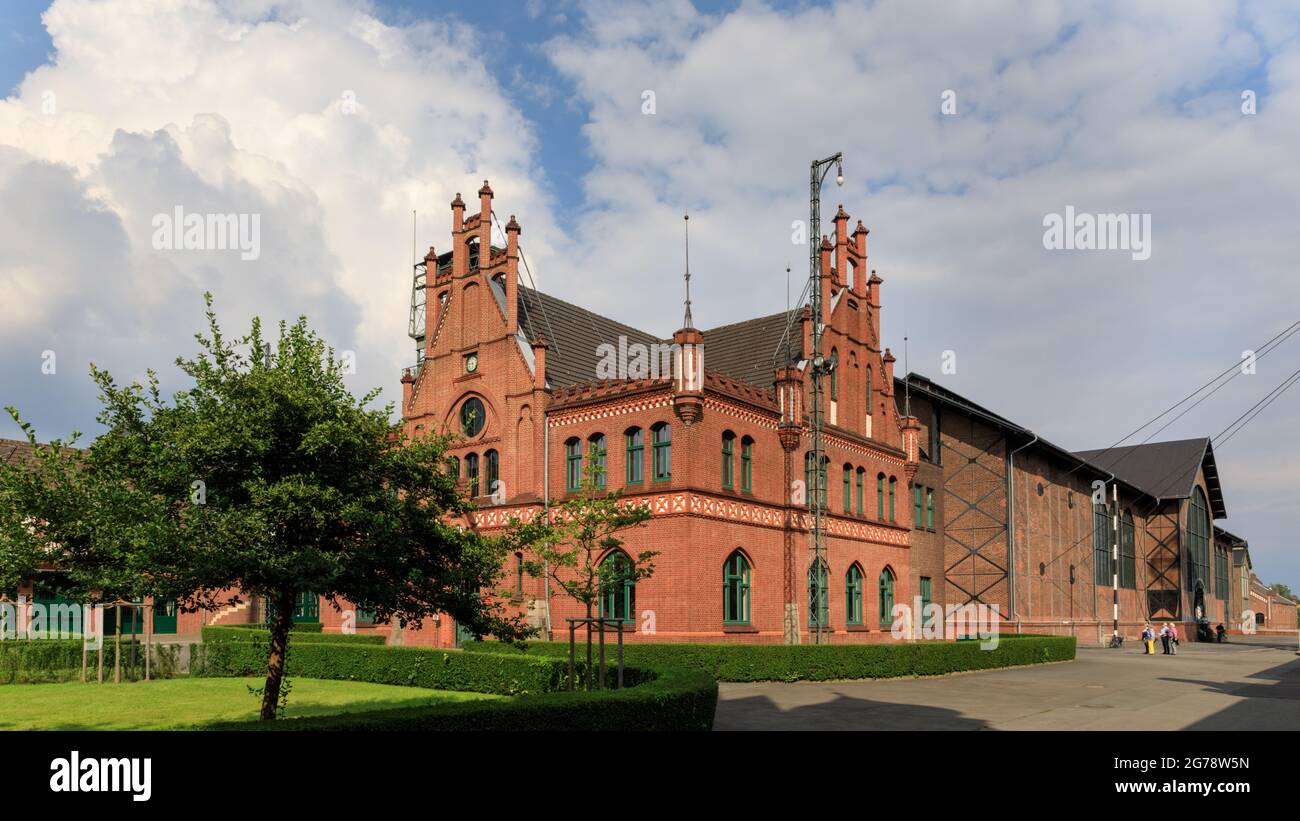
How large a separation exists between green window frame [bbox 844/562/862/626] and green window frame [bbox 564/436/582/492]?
1236 cm

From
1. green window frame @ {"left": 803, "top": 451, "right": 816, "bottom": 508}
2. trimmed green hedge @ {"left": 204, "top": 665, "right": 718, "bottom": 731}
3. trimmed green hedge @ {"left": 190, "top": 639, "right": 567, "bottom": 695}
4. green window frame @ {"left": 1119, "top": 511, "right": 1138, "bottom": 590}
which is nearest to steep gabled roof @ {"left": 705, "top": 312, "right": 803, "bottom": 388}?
green window frame @ {"left": 803, "top": 451, "right": 816, "bottom": 508}

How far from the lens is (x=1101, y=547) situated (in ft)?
227

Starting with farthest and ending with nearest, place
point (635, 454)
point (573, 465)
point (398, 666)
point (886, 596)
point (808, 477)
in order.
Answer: point (886, 596) < point (808, 477) < point (573, 465) < point (635, 454) < point (398, 666)

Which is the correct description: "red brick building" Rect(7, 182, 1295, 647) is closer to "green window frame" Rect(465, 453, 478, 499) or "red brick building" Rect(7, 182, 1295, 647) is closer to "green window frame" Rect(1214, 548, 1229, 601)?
"green window frame" Rect(465, 453, 478, 499)

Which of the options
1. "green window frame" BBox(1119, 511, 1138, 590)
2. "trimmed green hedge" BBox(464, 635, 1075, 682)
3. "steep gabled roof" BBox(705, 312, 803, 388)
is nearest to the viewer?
"trimmed green hedge" BBox(464, 635, 1075, 682)

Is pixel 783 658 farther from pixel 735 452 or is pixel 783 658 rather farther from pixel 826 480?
pixel 826 480

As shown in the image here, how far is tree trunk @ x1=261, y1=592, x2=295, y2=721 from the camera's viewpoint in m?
17.1

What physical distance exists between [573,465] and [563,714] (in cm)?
2226

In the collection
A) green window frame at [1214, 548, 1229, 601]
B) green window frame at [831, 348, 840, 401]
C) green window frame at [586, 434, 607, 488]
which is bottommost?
green window frame at [1214, 548, 1229, 601]

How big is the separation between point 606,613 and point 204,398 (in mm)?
20728

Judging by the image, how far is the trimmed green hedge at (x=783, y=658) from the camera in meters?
28.9

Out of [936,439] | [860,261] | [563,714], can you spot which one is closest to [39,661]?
[563,714]

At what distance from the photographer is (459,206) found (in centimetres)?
4034

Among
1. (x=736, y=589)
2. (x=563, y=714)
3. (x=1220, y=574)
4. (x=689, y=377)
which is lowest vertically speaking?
(x=1220, y=574)
